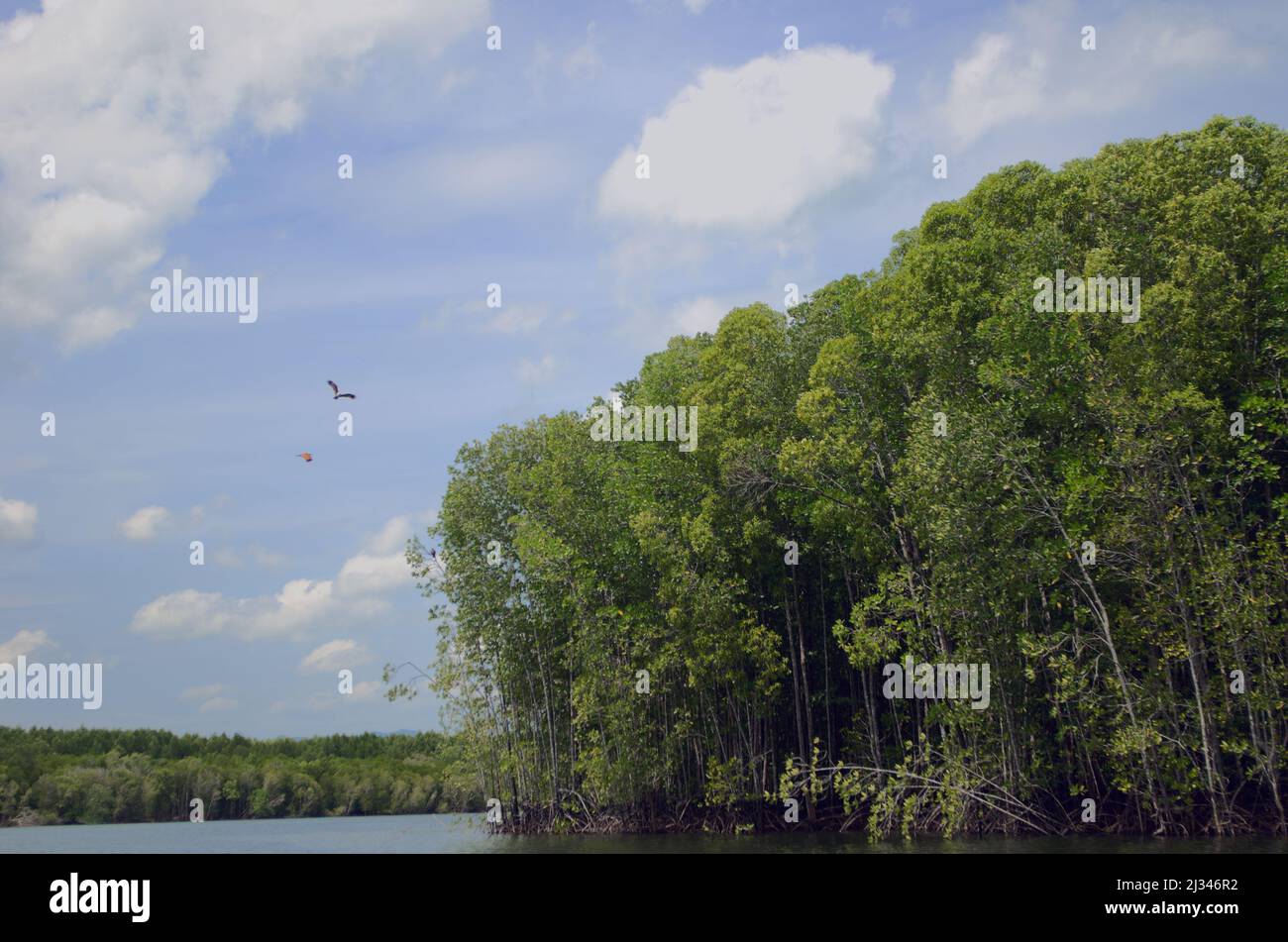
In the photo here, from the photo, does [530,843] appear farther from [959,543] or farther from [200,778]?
[200,778]

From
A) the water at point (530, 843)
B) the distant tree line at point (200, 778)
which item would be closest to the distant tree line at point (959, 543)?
the water at point (530, 843)

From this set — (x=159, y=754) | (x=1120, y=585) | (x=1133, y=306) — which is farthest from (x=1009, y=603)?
(x=159, y=754)

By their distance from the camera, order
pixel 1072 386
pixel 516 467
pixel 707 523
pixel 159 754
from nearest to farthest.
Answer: pixel 1072 386
pixel 707 523
pixel 516 467
pixel 159 754

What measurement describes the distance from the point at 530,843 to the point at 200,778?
39.4 meters

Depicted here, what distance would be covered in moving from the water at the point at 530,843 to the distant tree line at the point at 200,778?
1018 centimetres

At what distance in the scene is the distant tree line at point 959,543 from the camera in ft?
71.0

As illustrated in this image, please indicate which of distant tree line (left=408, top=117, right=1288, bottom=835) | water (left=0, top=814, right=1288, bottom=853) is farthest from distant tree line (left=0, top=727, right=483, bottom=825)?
distant tree line (left=408, top=117, right=1288, bottom=835)

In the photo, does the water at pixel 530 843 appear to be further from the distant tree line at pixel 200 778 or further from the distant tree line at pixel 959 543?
the distant tree line at pixel 200 778

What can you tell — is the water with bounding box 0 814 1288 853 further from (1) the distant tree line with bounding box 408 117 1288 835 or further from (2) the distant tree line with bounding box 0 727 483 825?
(2) the distant tree line with bounding box 0 727 483 825

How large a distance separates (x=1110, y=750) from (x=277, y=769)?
5350cm

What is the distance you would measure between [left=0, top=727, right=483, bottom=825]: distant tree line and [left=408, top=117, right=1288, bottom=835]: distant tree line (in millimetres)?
22979

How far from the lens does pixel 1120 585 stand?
23750mm

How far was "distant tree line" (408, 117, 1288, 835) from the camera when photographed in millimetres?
21641
